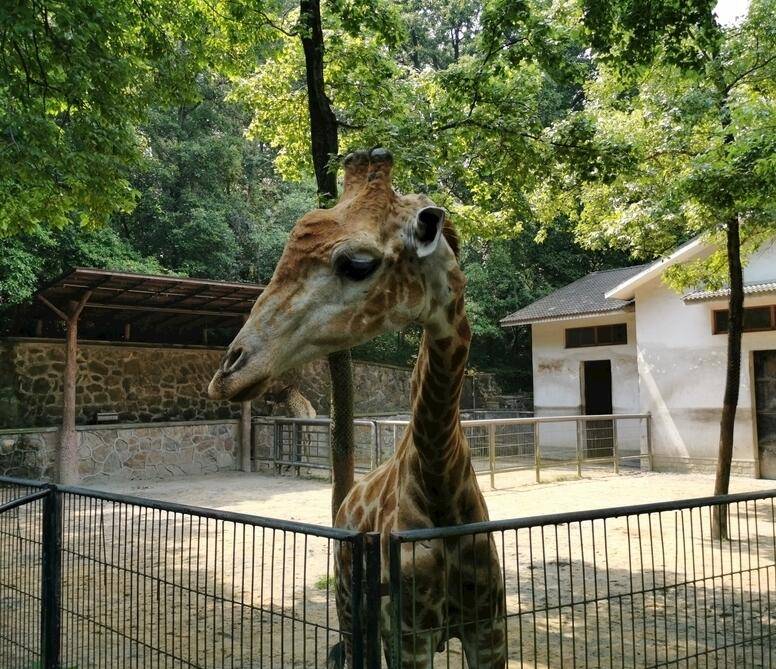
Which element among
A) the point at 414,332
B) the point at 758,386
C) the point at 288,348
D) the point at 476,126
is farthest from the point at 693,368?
the point at 288,348

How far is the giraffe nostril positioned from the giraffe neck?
0.78 meters

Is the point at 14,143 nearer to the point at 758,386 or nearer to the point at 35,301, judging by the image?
the point at 35,301

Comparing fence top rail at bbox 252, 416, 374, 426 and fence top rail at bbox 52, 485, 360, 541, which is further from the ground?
fence top rail at bbox 52, 485, 360, 541

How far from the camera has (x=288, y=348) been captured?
168cm

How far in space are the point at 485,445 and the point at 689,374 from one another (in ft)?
14.1

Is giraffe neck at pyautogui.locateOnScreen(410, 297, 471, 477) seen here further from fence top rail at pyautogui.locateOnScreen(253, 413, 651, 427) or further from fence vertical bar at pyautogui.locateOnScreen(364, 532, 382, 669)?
fence top rail at pyautogui.locateOnScreen(253, 413, 651, 427)

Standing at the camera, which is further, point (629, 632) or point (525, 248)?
point (525, 248)

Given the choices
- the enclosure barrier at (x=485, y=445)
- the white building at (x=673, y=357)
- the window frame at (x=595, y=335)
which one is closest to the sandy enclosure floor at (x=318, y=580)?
the enclosure barrier at (x=485, y=445)

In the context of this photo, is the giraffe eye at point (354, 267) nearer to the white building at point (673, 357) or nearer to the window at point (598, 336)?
the white building at point (673, 357)

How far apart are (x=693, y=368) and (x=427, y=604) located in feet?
40.9

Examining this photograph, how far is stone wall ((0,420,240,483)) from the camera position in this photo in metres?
11.5

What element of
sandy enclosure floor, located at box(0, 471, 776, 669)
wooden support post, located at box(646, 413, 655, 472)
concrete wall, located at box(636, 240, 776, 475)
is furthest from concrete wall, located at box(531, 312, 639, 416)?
sandy enclosure floor, located at box(0, 471, 776, 669)

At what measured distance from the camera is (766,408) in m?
12.3

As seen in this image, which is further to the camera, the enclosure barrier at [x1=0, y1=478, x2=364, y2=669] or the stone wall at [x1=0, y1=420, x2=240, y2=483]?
the stone wall at [x1=0, y1=420, x2=240, y2=483]
